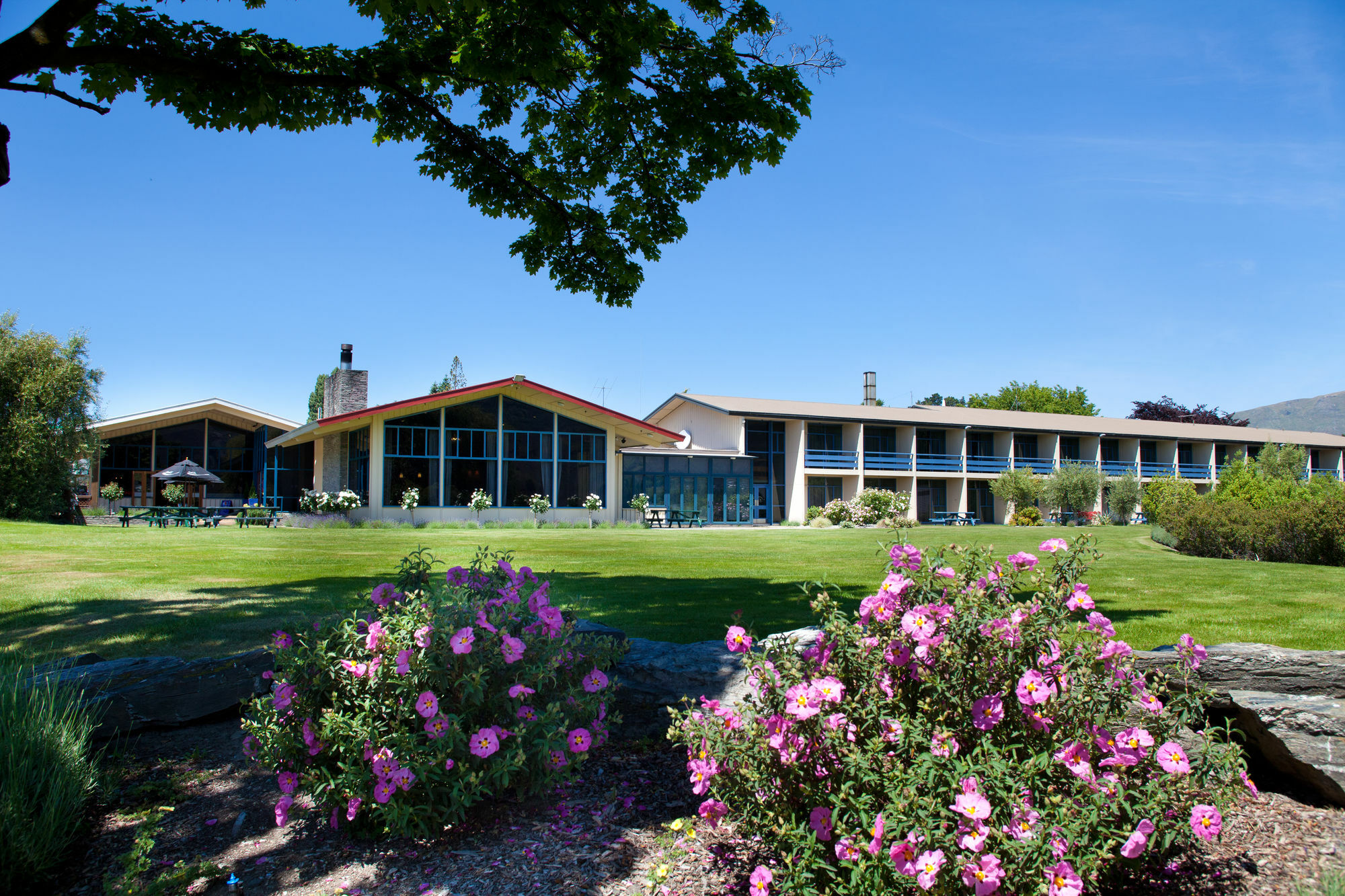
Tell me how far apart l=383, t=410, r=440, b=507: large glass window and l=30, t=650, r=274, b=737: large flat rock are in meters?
22.8

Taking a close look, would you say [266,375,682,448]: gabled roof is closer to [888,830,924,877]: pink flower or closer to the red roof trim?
the red roof trim

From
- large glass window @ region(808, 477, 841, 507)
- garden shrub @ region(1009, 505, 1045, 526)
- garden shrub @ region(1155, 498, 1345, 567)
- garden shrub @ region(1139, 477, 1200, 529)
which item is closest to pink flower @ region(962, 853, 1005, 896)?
garden shrub @ region(1155, 498, 1345, 567)

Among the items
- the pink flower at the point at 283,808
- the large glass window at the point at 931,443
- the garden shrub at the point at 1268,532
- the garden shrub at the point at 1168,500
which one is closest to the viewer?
the pink flower at the point at 283,808

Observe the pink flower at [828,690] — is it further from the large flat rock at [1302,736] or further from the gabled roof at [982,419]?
Result: the gabled roof at [982,419]

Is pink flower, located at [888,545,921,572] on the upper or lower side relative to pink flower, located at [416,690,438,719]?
upper

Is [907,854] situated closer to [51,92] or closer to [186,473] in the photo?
[51,92]

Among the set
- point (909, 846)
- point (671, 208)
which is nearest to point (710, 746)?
point (909, 846)

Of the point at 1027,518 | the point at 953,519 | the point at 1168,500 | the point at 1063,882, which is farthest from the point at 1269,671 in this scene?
the point at 953,519

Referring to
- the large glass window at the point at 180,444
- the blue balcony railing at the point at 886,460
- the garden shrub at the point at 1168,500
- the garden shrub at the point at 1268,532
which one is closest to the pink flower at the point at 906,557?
the garden shrub at the point at 1268,532

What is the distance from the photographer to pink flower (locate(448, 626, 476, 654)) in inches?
112

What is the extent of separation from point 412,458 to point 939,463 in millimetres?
26514

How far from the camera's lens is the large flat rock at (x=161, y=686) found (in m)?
4.02

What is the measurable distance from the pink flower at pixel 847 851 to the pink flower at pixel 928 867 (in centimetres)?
23

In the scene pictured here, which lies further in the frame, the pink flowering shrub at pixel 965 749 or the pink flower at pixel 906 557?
the pink flower at pixel 906 557
